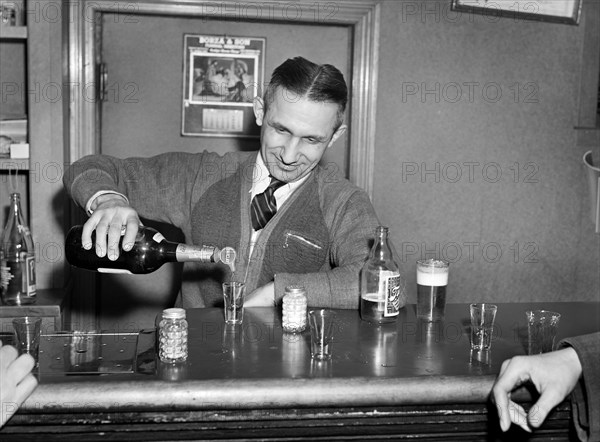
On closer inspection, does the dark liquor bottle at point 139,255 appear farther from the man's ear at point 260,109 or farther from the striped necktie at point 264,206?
the man's ear at point 260,109

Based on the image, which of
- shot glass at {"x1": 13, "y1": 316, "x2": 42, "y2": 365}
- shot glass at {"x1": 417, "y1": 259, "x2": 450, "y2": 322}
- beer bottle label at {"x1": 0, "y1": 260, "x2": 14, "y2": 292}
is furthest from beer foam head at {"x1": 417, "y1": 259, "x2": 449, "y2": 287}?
beer bottle label at {"x1": 0, "y1": 260, "x2": 14, "y2": 292}

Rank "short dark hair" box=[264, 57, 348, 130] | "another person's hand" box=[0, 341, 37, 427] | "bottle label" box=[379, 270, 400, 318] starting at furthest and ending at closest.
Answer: "short dark hair" box=[264, 57, 348, 130], "bottle label" box=[379, 270, 400, 318], "another person's hand" box=[0, 341, 37, 427]

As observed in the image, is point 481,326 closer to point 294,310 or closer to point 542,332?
point 542,332

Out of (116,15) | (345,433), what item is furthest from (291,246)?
(116,15)

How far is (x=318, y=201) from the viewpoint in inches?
85.4

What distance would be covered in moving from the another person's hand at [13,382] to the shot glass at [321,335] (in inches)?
20.8

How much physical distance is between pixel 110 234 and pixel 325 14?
6.03 feet

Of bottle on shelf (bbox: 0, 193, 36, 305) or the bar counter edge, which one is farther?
bottle on shelf (bbox: 0, 193, 36, 305)

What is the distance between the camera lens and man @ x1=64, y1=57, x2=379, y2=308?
1978 millimetres

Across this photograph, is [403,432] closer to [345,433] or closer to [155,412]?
[345,433]

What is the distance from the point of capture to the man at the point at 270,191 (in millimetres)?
1978

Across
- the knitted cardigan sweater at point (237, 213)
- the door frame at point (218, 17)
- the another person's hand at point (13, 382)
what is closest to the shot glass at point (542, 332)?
the knitted cardigan sweater at point (237, 213)

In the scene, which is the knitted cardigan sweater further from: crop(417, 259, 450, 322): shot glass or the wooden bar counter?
the wooden bar counter

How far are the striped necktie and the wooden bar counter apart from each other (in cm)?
70
